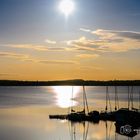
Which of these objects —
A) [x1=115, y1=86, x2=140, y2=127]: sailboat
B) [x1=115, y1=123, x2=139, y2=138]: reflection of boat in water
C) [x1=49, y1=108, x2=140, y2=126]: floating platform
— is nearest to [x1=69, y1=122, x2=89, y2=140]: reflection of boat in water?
[x1=49, y1=108, x2=140, y2=126]: floating platform

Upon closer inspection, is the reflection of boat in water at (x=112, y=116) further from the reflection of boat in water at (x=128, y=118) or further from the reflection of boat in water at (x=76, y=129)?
the reflection of boat in water at (x=76, y=129)

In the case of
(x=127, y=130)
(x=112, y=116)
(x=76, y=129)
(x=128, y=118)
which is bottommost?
(x=76, y=129)

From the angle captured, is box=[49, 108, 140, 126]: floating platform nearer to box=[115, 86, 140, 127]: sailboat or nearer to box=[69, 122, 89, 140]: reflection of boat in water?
box=[115, 86, 140, 127]: sailboat

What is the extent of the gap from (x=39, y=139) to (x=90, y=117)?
2440cm

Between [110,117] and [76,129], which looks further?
[110,117]

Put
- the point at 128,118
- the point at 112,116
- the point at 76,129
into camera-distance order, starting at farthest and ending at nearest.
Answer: the point at 112,116 → the point at 76,129 → the point at 128,118

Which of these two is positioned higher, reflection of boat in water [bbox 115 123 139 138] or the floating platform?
the floating platform

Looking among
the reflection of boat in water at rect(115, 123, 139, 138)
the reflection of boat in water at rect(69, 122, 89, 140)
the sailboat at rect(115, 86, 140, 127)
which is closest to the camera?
the reflection of boat in water at rect(115, 123, 139, 138)

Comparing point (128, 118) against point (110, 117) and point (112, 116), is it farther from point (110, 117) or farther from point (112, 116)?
point (110, 117)

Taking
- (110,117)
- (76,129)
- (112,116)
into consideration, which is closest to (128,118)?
(76,129)

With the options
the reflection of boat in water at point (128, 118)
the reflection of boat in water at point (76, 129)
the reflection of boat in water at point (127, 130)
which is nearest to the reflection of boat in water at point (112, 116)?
the reflection of boat in water at point (128, 118)

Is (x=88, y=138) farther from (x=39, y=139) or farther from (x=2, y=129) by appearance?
(x=2, y=129)

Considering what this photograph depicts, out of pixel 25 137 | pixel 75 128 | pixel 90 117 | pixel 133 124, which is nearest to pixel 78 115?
pixel 90 117

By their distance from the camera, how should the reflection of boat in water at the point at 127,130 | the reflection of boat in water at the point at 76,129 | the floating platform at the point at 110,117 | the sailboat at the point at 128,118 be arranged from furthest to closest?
1. the floating platform at the point at 110,117
2. the sailboat at the point at 128,118
3. the reflection of boat in water at the point at 76,129
4. the reflection of boat in water at the point at 127,130
